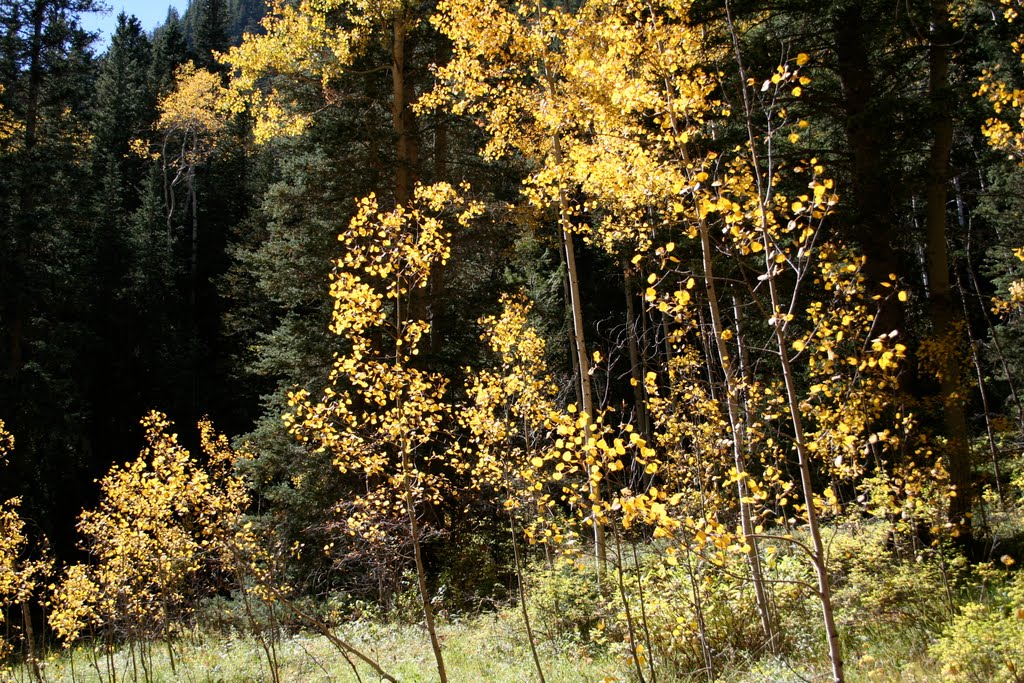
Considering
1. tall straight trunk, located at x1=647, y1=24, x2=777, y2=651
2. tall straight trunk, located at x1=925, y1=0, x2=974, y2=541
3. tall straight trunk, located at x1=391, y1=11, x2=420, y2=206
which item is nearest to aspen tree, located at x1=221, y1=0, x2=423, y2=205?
tall straight trunk, located at x1=391, y1=11, x2=420, y2=206

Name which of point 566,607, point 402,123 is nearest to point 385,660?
point 566,607

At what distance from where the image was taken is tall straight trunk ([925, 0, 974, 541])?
22.0 feet

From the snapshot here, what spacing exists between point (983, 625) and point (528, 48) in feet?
20.8

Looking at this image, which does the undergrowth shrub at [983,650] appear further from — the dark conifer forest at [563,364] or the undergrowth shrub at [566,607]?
the undergrowth shrub at [566,607]

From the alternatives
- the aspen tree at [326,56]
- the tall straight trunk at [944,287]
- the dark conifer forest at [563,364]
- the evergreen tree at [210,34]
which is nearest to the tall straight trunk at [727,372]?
the dark conifer forest at [563,364]

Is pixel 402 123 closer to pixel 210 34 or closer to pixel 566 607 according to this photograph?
pixel 566 607

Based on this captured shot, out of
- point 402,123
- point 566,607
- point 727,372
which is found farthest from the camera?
point 402,123

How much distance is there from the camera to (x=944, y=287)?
25.1ft

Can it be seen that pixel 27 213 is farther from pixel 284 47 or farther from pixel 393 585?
pixel 393 585

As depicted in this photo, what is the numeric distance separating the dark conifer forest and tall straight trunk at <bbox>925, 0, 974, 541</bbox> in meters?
0.06

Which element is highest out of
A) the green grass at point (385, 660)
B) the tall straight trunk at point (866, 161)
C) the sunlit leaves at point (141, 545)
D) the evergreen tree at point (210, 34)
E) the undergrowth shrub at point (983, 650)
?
the evergreen tree at point (210, 34)

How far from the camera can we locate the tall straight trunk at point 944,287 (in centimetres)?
669

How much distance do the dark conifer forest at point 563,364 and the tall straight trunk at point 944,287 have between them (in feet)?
0.18

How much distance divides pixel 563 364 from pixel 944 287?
13.1 m
